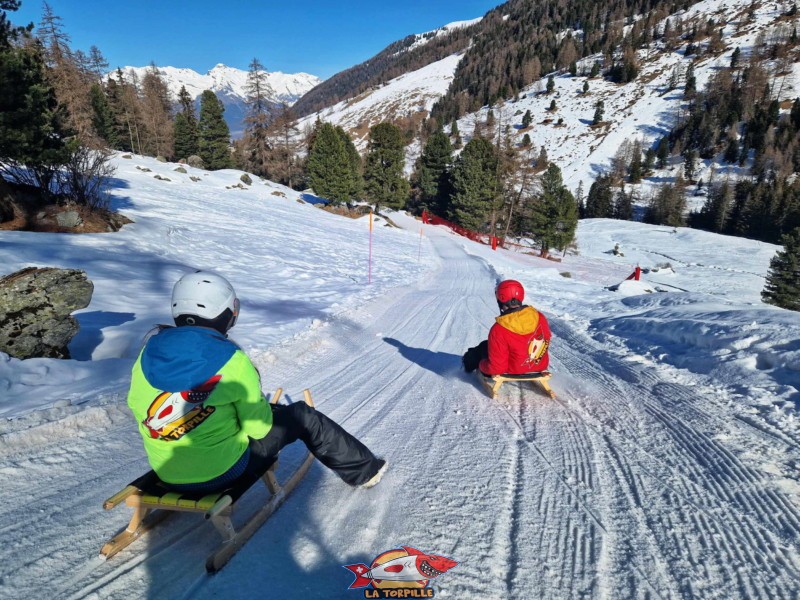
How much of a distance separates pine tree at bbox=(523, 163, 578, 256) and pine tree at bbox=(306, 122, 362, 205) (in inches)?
735

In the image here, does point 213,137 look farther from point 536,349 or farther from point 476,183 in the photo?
point 536,349

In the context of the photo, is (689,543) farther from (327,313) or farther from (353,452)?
(327,313)

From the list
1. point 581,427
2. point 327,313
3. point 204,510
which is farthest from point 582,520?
point 327,313

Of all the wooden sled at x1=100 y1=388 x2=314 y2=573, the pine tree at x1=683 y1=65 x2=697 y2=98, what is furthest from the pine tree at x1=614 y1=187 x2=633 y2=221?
the wooden sled at x1=100 y1=388 x2=314 y2=573

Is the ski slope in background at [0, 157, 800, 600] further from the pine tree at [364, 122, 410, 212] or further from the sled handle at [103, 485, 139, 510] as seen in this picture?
A: the pine tree at [364, 122, 410, 212]

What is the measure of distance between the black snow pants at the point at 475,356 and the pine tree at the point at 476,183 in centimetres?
3423

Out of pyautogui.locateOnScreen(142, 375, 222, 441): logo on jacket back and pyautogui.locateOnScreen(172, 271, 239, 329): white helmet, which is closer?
pyautogui.locateOnScreen(142, 375, 222, 441): logo on jacket back

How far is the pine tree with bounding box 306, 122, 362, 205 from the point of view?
120 ft

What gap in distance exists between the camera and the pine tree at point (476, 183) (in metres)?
37.8

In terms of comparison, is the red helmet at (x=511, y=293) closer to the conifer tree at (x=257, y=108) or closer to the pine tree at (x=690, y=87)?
the conifer tree at (x=257, y=108)

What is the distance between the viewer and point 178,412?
7.29 feet

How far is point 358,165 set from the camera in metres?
44.5

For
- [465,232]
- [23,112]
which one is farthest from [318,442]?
[465,232]

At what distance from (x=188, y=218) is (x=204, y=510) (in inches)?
803
